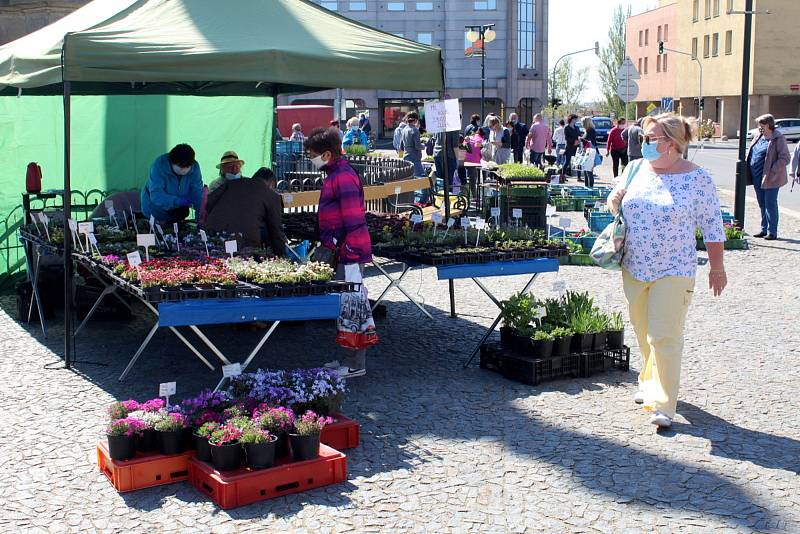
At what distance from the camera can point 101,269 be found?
289 inches

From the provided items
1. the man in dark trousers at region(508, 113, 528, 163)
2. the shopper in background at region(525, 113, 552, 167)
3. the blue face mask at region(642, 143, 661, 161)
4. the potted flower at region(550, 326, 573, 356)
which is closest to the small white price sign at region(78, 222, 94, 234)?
the potted flower at region(550, 326, 573, 356)

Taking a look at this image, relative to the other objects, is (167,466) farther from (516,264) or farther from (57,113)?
(57,113)

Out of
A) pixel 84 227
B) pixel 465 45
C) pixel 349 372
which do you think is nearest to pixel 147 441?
pixel 349 372

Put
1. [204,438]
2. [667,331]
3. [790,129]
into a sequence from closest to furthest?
[204,438] → [667,331] → [790,129]

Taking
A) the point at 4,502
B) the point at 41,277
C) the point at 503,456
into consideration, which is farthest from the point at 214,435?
the point at 41,277

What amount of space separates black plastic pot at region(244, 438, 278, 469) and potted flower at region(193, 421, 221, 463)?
0.70 ft

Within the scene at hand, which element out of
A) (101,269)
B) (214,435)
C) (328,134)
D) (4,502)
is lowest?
(4,502)

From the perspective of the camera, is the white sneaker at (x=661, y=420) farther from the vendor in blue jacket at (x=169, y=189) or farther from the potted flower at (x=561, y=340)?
the vendor in blue jacket at (x=169, y=189)

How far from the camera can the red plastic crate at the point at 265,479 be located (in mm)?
4777

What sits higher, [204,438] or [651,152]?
[651,152]

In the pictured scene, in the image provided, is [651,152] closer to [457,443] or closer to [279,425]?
[457,443]

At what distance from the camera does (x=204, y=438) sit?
5.00 metres

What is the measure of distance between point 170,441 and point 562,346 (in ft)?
9.72

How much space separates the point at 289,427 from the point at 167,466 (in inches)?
24.7
